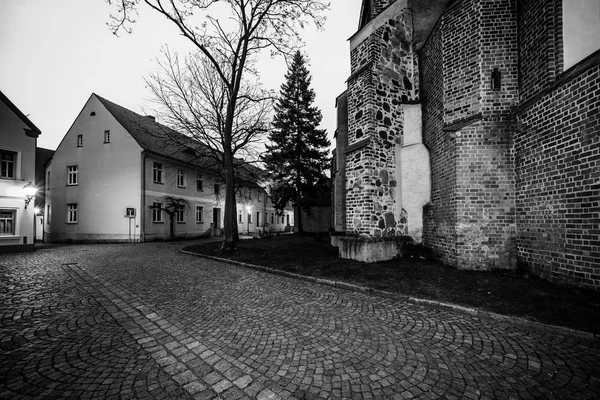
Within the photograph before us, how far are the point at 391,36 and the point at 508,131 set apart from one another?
490 centimetres

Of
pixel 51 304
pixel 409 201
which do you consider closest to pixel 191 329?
pixel 51 304

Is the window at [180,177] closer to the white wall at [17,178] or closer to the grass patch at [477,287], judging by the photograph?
the white wall at [17,178]

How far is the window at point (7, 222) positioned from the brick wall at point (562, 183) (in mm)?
21443

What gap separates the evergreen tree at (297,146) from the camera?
25297mm

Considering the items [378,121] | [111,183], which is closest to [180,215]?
[111,183]

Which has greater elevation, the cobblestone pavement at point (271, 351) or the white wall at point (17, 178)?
the white wall at point (17, 178)

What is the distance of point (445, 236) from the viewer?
22.8 feet

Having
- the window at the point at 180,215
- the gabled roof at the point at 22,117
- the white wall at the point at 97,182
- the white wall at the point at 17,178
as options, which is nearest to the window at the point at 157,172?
the white wall at the point at 97,182

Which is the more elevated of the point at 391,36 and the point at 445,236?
the point at 391,36

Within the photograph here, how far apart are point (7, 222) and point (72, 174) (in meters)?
8.64

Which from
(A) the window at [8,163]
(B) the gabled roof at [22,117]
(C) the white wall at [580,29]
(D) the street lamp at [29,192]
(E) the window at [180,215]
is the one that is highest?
(B) the gabled roof at [22,117]

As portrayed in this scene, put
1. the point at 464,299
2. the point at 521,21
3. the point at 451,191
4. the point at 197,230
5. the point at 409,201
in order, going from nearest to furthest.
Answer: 1. the point at 464,299
2. the point at 521,21
3. the point at 451,191
4. the point at 409,201
5. the point at 197,230

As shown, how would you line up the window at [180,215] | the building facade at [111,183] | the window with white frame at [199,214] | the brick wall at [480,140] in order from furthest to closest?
the window with white frame at [199,214], the window at [180,215], the building facade at [111,183], the brick wall at [480,140]

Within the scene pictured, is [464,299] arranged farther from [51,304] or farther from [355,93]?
[51,304]
